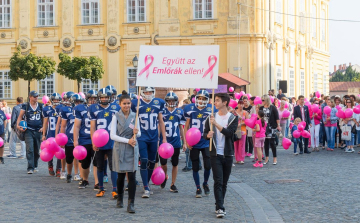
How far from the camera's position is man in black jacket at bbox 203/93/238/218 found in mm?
9094

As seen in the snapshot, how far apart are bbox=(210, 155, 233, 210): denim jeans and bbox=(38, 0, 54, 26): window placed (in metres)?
30.1

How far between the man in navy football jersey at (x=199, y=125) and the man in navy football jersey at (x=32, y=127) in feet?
15.6

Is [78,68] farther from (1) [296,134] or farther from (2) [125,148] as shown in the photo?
(2) [125,148]

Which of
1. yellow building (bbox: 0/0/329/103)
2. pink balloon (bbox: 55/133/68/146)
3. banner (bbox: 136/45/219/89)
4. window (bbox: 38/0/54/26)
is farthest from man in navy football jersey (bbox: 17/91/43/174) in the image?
window (bbox: 38/0/54/26)

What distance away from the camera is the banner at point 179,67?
1024 cm

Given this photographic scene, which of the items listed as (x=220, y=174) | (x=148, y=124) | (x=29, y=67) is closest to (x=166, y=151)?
(x=148, y=124)

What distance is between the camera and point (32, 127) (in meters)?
14.6

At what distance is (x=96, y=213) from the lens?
903cm

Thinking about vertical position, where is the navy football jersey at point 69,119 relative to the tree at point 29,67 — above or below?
below

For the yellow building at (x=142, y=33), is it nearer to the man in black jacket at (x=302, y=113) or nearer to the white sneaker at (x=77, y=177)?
the man in black jacket at (x=302, y=113)

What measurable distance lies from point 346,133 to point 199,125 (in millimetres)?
10245

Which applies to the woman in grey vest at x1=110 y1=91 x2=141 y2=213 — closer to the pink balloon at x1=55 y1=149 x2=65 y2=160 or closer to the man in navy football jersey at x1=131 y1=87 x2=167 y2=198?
the man in navy football jersey at x1=131 y1=87 x2=167 y2=198

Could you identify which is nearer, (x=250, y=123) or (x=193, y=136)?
(x=193, y=136)

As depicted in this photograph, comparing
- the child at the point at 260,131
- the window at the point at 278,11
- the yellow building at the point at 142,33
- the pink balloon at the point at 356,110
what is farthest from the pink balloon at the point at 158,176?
the window at the point at 278,11
